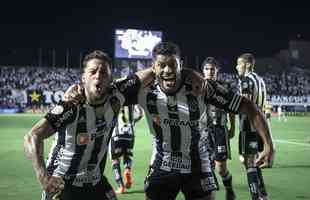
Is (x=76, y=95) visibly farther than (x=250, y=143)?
No

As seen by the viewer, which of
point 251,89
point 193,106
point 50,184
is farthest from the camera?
point 251,89

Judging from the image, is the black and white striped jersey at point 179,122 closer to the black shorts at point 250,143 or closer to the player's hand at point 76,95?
the player's hand at point 76,95

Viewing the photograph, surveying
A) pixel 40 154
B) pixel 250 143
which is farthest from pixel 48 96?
pixel 40 154

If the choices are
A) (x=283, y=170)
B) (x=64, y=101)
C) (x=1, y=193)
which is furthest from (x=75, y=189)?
(x=283, y=170)

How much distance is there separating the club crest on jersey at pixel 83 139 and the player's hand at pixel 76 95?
1.04 feet

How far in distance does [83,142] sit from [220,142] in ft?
16.4

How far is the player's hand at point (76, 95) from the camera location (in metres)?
→ 4.58

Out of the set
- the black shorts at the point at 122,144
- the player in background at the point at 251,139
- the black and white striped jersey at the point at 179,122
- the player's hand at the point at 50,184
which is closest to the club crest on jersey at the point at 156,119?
the black and white striped jersey at the point at 179,122

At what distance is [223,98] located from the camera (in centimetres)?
505

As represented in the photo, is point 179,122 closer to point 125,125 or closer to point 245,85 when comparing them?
point 245,85

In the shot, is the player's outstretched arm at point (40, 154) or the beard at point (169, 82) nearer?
the player's outstretched arm at point (40, 154)

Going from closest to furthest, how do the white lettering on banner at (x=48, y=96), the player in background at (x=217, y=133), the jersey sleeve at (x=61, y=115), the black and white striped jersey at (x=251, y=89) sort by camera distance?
1. the jersey sleeve at (x=61, y=115)
2. the black and white striped jersey at (x=251, y=89)
3. the player in background at (x=217, y=133)
4. the white lettering on banner at (x=48, y=96)

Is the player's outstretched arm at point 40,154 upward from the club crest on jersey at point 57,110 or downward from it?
downward

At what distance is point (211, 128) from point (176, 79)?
14.7 ft
